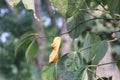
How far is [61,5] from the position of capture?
63 cm

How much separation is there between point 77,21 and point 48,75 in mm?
138

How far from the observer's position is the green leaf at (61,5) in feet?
2.06

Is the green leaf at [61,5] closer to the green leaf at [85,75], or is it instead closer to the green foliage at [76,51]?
the green foliage at [76,51]

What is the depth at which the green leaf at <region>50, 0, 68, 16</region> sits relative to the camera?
24.8 inches

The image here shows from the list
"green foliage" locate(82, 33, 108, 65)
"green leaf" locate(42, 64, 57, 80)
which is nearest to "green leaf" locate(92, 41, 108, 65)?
"green foliage" locate(82, 33, 108, 65)

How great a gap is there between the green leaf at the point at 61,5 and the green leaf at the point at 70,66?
17 cm

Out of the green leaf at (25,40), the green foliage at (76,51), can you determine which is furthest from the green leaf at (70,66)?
the green leaf at (25,40)

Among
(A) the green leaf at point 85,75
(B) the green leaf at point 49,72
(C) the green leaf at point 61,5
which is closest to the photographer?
(C) the green leaf at point 61,5

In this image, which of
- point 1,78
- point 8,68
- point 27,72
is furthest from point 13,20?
point 1,78

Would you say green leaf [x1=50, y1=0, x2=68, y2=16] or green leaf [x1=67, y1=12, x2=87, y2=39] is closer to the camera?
green leaf [x1=50, y1=0, x2=68, y2=16]

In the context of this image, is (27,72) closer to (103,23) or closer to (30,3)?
(103,23)

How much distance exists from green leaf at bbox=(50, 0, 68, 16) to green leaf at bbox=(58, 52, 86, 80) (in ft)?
0.56

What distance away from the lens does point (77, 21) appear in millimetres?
872

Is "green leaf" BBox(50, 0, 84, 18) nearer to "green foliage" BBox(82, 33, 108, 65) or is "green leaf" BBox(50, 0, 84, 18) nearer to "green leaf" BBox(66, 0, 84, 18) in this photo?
"green leaf" BBox(66, 0, 84, 18)
